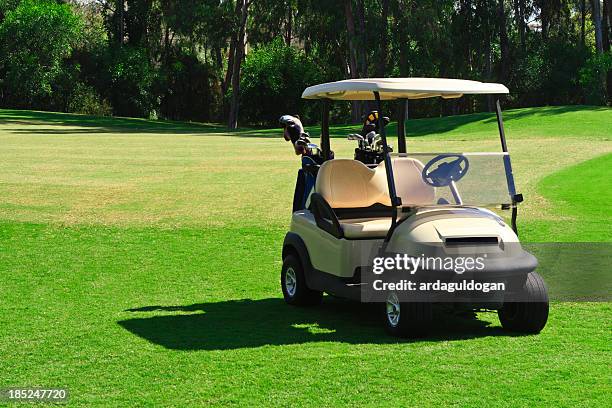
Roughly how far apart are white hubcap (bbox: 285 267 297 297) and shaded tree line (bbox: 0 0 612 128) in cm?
4539

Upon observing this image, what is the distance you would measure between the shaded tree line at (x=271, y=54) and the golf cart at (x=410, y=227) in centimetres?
4548

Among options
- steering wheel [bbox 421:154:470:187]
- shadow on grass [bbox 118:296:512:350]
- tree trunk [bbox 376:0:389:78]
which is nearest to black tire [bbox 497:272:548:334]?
shadow on grass [bbox 118:296:512:350]

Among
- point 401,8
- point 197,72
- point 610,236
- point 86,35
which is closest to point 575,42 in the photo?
point 401,8

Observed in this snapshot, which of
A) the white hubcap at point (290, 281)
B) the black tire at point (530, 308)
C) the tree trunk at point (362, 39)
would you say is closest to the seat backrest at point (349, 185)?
the white hubcap at point (290, 281)

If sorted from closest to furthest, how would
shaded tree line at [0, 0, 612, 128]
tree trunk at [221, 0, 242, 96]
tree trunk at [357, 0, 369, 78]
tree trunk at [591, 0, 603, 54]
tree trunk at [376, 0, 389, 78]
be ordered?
tree trunk at [357, 0, 369, 78]
tree trunk at [376, 0, 389, 78]
shaded tree line at [0, 0, 612, 128]
tree trunk at [591, 0, 603, 54]
tree trunk at [221, 0, 242, 96]

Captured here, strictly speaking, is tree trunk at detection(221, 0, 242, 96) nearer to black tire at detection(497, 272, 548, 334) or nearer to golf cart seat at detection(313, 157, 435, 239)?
golf cart seat at detection(313, 157, 435, 239)

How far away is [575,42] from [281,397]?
61.3 m

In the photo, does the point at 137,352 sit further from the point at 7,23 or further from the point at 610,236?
the point at 7,23

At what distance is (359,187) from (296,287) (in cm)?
96

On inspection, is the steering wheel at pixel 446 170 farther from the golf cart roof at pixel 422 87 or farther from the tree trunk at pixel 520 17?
the tree trunk at pixel 520 17

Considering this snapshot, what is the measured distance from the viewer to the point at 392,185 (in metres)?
7.64

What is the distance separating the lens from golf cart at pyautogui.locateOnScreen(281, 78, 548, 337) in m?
7.26

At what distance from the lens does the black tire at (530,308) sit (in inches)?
295

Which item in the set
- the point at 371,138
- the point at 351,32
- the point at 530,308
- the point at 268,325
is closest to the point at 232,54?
the point at 351,32
